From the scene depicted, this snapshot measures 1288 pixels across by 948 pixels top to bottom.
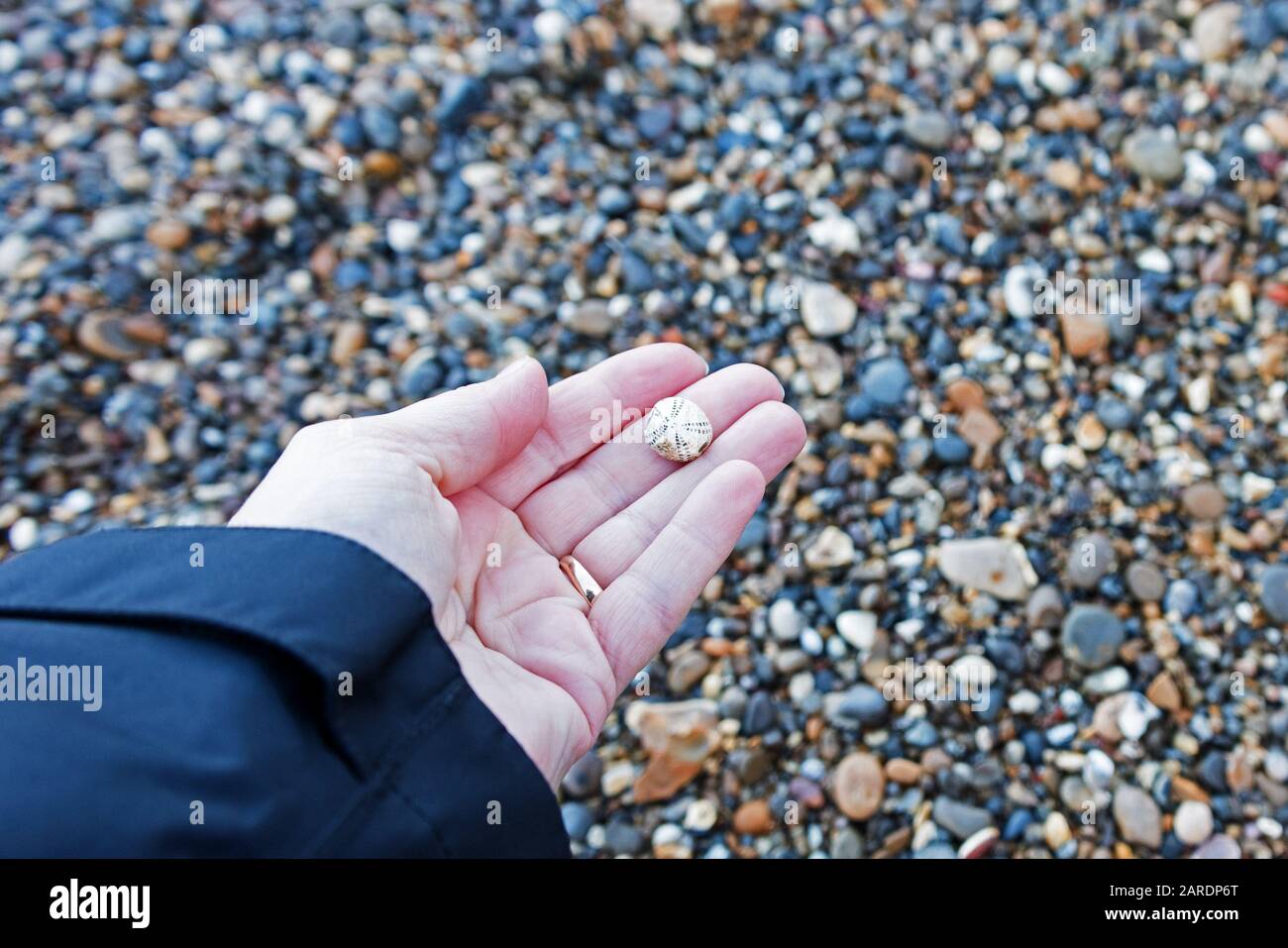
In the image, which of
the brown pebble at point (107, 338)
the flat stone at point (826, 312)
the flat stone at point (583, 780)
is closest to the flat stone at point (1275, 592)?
the flat stone at point (826, 312)

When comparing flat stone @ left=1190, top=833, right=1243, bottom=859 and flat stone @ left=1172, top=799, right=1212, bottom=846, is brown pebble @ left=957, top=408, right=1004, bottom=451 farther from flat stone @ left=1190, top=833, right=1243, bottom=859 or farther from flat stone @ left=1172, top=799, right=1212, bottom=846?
flat stone @ left=1190, top=833, right=1243, bottom=859

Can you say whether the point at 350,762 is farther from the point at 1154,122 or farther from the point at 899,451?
the point at 1154,122

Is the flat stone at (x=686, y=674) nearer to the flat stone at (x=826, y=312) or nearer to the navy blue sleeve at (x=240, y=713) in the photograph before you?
the navy blue sleeve at (x=240, y=713)

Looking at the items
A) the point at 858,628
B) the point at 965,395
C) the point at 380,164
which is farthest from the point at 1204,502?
the point at 380,164

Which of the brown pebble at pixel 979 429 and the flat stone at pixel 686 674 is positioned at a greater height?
the brown pebble at pixel 979 429

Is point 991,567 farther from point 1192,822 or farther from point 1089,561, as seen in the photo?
point 1192,822

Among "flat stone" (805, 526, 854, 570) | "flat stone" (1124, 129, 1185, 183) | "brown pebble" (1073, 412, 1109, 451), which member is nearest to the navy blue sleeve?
"flat stone" (805, 526, 854, 570)
